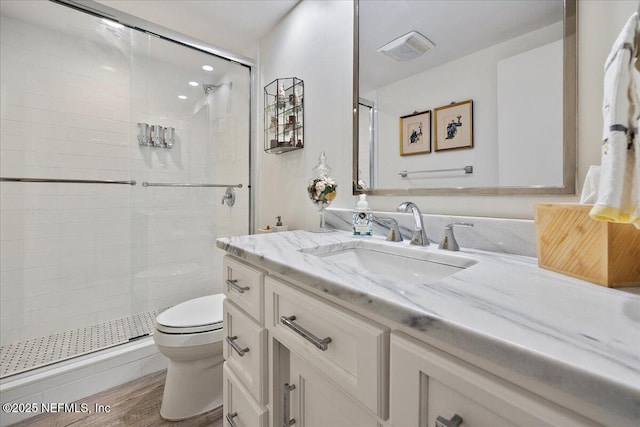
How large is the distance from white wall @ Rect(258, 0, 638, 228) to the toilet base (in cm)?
91

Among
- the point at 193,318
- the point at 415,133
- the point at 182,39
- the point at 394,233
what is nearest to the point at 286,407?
the point at 394,233

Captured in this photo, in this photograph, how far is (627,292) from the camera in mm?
455

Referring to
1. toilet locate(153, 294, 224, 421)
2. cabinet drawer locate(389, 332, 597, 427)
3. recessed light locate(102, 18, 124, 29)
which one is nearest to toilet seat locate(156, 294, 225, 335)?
toilet locate(153, 294, 224, 421)

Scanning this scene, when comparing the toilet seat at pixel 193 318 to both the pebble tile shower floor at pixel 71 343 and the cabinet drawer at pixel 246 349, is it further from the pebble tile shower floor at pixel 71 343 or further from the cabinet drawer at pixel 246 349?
the pebble tile shower floor at pixel 71 343

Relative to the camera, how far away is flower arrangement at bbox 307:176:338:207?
1.26m

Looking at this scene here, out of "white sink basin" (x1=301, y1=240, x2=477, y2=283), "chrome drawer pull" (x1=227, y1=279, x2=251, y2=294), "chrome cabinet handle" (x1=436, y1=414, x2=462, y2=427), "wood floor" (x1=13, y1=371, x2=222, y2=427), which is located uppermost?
"white sink basin" (x1=301, y1=240, x2=477, y2=283)

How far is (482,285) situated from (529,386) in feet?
0.68

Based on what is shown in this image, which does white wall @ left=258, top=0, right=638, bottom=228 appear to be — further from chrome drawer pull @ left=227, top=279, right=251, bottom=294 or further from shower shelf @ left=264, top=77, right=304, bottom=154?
chrome drawer pull @ left=227, top=279, right=251, bottom=294

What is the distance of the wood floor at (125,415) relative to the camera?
1.29m

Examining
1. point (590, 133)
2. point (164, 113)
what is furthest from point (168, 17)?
point (590, 133)

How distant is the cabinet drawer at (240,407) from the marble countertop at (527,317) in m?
0.45

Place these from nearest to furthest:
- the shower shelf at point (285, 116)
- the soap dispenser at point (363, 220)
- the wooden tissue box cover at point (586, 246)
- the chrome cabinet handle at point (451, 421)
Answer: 1. the chrome cabinet handle at point (451, 421)
2. the wooden tissue box cover at point (586, 246)
3. the soap dispenser at point (363, 220)
4. the shower shelf at point (285, 116)

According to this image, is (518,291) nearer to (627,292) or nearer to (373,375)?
(627,292)

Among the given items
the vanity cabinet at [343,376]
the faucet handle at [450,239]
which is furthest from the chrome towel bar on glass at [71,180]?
→ the faucet handle at [450,239]
